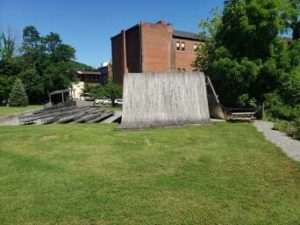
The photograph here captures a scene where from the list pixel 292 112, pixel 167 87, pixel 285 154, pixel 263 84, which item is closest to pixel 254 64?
pixel 263 84

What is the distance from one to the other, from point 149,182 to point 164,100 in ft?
33.8

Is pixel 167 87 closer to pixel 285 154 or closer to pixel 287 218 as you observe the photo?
pixel 285 154

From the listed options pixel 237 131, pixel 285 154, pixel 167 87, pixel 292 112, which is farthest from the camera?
pixel 292 112

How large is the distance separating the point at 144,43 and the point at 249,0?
28802 millimetres

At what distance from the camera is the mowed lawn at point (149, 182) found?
585cm

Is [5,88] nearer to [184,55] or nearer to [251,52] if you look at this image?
[184,55]

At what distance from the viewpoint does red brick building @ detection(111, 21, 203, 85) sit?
4925 cm

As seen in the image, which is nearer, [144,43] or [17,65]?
[144,43]

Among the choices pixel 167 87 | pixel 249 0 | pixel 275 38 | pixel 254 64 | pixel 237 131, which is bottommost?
pixel 237 131

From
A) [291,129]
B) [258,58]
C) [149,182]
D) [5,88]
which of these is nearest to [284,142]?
[291,129]

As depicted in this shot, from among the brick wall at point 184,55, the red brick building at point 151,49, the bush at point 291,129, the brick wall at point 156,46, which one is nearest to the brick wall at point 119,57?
the red brick building at point 151,49

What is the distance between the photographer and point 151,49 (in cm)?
4991

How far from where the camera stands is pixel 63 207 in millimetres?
6211

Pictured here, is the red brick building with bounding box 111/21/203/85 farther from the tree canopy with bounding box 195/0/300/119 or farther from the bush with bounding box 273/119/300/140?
the bush with bounding box 273/119/300/140
